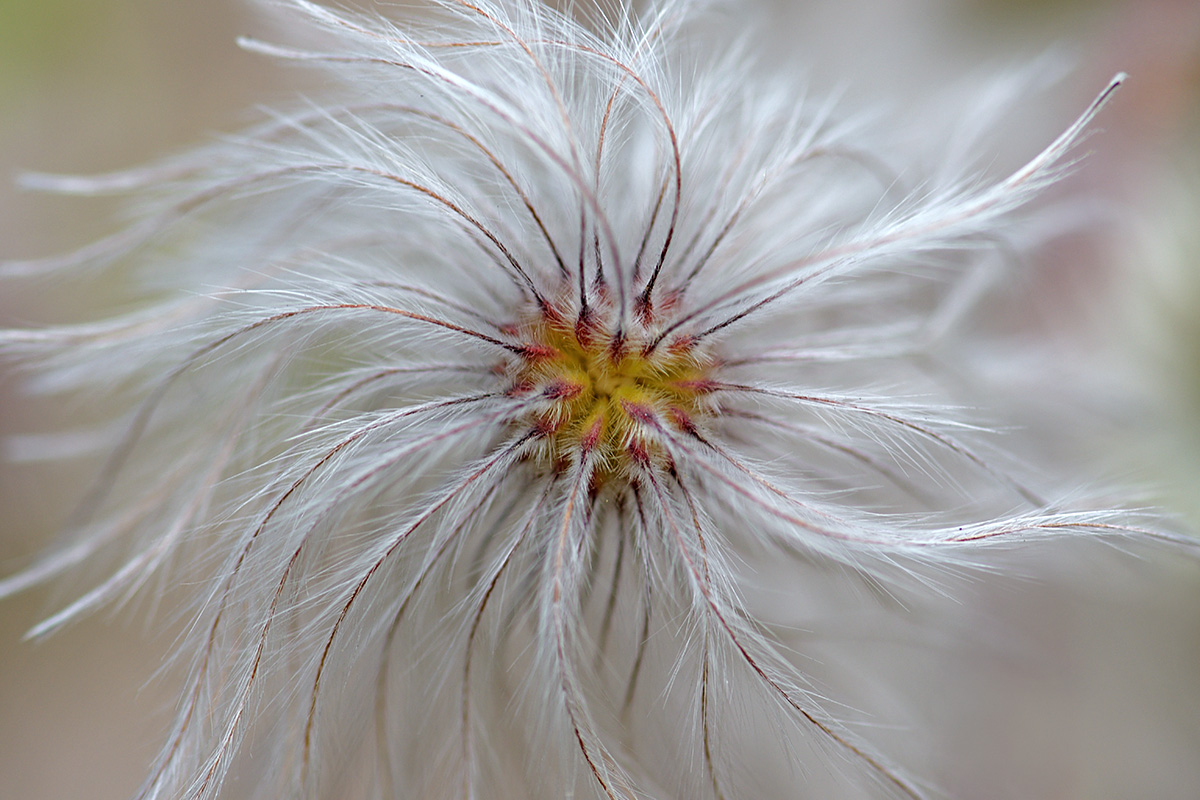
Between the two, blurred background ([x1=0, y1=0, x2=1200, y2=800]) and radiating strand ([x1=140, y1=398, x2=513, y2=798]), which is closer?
radiating strand ([x1=140, y1=398, x2=513, y2=798])

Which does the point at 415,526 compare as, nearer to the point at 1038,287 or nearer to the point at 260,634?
the point at 260,634

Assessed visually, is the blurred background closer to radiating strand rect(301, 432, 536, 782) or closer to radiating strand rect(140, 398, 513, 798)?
radiating strand rect(140, 398, 513, 798)

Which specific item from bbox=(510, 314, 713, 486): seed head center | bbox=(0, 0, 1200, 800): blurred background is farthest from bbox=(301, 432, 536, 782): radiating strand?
bbox=(0, 0, 1200, 800): blurred background

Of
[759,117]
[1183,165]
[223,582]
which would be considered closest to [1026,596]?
[1183,165]

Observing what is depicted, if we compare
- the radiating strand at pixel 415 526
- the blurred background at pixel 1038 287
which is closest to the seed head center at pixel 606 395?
the radiating strand at pixel 415 526

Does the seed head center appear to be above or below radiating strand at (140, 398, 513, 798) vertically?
above

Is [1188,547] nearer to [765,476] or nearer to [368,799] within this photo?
[765,476]

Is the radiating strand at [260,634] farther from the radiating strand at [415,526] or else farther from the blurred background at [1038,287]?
the blurred background at [1038,287]
